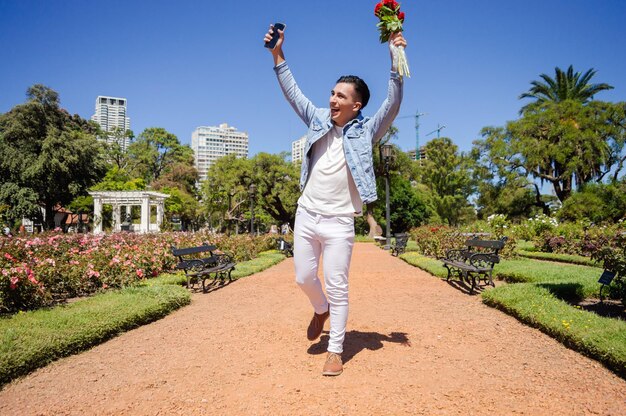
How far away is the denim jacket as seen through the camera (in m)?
2.88

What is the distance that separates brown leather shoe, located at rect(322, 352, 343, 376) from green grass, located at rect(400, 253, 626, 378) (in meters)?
2.10

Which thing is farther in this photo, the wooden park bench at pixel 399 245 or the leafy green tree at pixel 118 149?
the leafy green tree at pixel 118 149

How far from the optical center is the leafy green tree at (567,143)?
27.2 m

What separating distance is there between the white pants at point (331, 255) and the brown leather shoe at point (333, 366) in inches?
1.6

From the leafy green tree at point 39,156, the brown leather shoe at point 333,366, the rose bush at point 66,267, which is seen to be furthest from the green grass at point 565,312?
the leafy green tree at point 39,156

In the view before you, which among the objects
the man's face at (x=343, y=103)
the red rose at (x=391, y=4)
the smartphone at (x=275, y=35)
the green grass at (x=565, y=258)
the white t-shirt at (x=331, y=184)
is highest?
the red rose at (x=391, y=4)

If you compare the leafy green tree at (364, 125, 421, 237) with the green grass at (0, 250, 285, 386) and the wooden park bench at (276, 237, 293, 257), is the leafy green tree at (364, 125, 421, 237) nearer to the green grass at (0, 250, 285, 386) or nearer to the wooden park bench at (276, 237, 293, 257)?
the wooden park bench at (276, 237, 293, 257)

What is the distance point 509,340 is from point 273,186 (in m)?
30.5

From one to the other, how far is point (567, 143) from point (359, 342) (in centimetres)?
2921

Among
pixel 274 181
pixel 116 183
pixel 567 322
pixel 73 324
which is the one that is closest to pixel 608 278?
pixel 567 322

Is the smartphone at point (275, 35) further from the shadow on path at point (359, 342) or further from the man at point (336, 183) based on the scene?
the shadow on path at point (359, 342)

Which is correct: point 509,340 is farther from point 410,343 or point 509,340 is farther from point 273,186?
point 273,186

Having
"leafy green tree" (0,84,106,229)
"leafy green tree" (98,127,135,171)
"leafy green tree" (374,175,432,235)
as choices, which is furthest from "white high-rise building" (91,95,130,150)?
"leafy green tree" (374,175,432,235)

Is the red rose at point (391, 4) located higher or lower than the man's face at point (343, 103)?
higher
